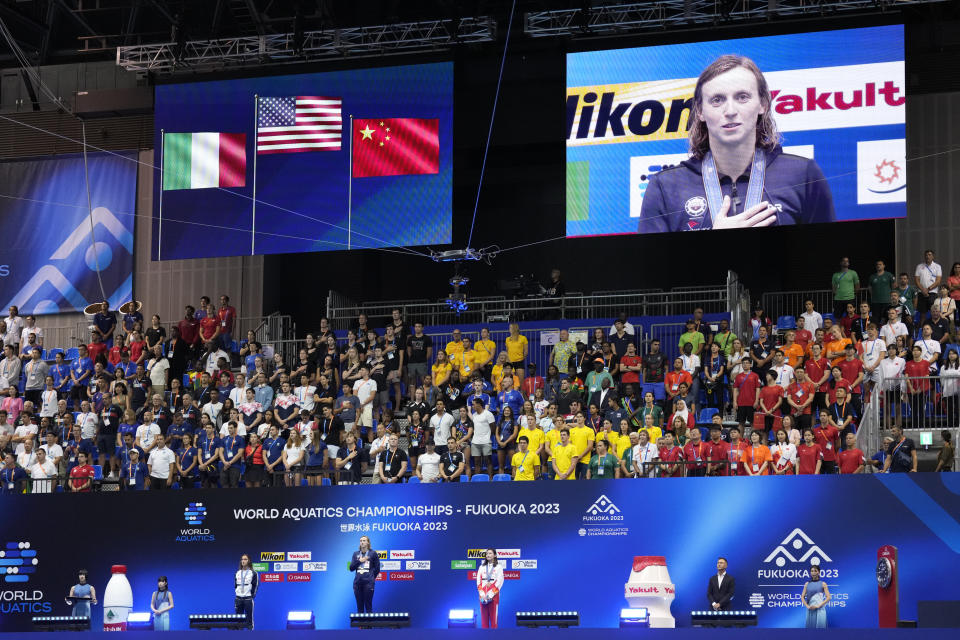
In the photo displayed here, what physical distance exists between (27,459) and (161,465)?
7.90 feet

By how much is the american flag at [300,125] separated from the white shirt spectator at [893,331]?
33.3ft

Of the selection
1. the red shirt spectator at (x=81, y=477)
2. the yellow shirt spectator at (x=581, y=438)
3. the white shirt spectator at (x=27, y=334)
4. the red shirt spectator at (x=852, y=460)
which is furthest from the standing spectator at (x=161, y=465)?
Result: the red shirt spectator at (x=852, y=460)

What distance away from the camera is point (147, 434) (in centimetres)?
2069

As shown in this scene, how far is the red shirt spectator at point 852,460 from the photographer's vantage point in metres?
17.5

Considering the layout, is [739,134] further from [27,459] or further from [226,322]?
[27,459]

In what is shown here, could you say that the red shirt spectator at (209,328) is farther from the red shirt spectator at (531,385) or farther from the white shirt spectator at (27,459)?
the red shirt spectator at (531,385)

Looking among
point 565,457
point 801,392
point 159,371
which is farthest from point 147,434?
point 801,392

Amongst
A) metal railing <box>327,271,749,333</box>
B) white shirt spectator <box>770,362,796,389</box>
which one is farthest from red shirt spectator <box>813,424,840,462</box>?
metal railing <box>327,271,749,333</box>

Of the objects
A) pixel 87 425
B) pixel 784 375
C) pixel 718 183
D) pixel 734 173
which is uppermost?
pixel 734 173

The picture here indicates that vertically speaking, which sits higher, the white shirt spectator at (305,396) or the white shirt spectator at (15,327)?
the white shirt spectator at (15,327)

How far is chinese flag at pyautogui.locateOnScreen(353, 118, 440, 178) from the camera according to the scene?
2370 centimetres

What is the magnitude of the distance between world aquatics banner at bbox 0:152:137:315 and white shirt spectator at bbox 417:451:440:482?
10.0 meters

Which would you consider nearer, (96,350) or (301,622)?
(301,622)

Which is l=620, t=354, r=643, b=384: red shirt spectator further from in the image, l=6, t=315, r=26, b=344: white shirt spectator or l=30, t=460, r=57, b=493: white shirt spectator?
l=6, t=315, r=26, b=344: white shirt spectator
